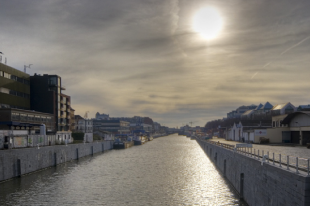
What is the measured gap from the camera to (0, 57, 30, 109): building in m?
89.4

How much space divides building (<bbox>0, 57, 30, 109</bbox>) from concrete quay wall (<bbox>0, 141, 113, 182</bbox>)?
27.1m

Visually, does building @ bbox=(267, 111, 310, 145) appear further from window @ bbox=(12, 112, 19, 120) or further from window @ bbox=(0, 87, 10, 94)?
window @ bbox=(0, 87, 10, 94)

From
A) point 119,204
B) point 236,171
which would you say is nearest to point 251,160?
point 236,171

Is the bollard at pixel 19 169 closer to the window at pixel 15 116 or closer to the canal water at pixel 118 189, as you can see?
the canal water at pixel 118 189

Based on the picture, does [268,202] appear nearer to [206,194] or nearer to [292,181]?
[292,181]

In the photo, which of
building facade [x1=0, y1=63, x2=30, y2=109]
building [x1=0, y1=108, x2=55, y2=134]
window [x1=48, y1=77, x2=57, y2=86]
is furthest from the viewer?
window [x1=48, y1=77, x2=57, y2=86]

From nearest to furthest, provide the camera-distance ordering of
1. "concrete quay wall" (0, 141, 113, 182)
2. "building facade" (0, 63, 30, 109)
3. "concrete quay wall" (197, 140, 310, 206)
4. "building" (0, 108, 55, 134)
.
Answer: "concrete quay wall" (197, 140, 310, 206)
"concrete quay wall" (0, 141, 113, 182)
"building" (0, 108, 55, 134)
"building facade" (0, 63, 30, 109)

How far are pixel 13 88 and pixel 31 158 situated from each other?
5141 cm

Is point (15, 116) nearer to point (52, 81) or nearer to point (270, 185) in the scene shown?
point (52, 81)

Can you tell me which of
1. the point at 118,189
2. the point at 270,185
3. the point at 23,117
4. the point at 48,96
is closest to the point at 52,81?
the point at 48,96

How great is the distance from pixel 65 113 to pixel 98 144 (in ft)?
66.4

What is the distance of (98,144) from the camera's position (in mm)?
112500

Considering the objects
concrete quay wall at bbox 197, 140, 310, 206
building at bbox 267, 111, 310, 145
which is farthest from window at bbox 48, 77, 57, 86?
concrete quay wall at bbox 197, 140, 310, 206

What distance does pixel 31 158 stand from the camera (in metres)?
52.4
